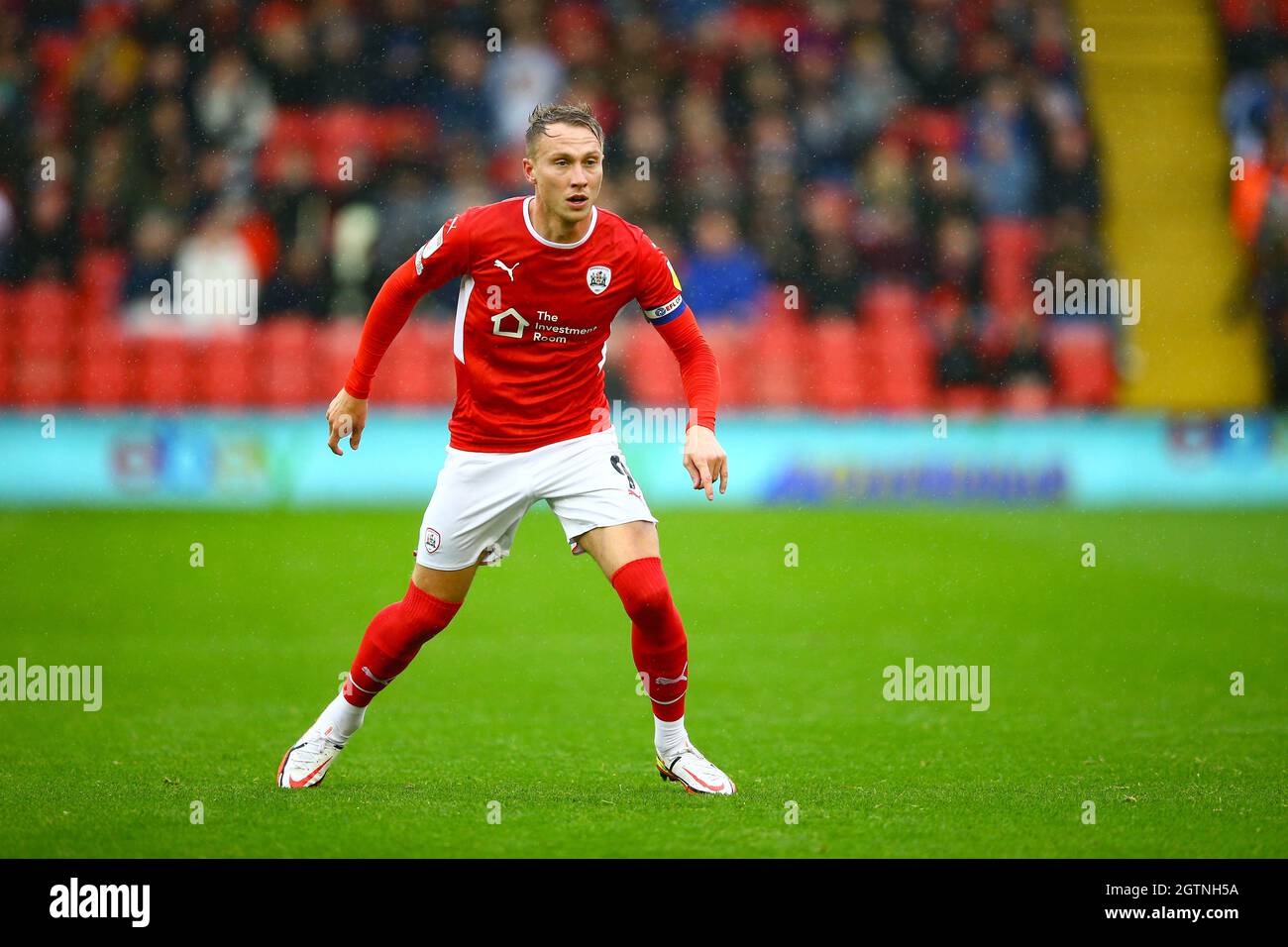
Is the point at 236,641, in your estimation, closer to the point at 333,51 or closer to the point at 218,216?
the point at 218,216

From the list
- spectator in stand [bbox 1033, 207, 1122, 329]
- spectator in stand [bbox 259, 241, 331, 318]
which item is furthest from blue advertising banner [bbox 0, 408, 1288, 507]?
spectator in stand [bbox 1033, 207, 1122, 329]

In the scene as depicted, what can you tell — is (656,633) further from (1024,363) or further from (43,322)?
(43,322)

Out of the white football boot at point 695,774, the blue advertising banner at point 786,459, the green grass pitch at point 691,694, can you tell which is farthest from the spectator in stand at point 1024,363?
the white football boot at point 695,774

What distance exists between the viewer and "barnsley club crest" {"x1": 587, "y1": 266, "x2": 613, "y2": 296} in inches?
224

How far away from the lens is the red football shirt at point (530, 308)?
223 inches

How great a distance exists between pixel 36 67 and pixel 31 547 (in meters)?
8.24

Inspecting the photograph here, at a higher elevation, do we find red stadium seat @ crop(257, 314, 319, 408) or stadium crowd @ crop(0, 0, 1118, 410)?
stadium crowd @ crop(0, 0, 1118, 410)

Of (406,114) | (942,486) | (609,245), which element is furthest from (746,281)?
(609,245)

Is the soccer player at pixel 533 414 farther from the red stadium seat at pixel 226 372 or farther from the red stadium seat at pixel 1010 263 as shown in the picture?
the red stadium seat at pixel 1010 263

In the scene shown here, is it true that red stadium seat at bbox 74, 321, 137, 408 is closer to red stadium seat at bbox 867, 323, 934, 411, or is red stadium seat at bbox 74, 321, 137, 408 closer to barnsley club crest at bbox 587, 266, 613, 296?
red stadium seat at bbox 867, 323, 934, 411

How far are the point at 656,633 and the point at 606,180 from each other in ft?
39.0

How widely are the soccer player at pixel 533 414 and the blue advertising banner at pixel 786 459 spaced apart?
25.9 ft

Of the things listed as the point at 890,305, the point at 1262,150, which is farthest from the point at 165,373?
the point at 1262,150

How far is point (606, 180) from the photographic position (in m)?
17.0
